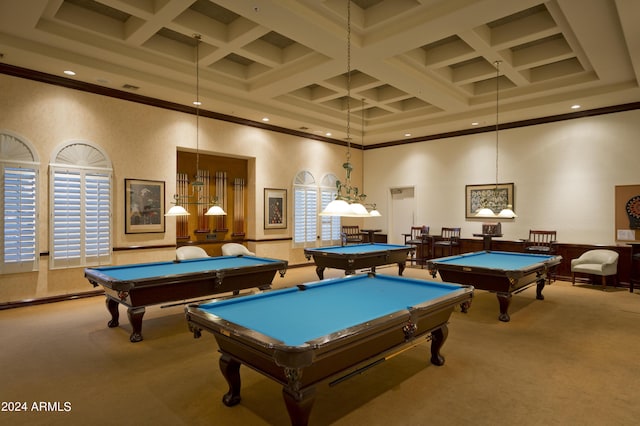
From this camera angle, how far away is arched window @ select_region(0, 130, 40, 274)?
17.1 ft

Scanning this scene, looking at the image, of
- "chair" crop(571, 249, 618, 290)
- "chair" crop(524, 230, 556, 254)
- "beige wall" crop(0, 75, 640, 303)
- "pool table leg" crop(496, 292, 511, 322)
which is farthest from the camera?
"chair" crop(524, 230, 556, 254)

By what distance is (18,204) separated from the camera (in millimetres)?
5312

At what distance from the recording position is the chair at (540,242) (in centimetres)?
722

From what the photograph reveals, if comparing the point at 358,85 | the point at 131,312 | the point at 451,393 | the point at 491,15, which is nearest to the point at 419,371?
the point at 451,393

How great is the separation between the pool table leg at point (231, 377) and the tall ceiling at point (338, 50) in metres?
3.44

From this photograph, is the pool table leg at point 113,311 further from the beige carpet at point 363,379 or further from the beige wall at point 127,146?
the beige wall at point 127,146

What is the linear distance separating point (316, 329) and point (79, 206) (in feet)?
17.0

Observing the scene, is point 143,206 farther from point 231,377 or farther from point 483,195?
point 483,195

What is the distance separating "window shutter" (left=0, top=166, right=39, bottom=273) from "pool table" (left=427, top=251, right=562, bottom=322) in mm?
5675

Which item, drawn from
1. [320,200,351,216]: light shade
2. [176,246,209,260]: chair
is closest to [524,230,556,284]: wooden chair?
[320,200,351,216]: light shade

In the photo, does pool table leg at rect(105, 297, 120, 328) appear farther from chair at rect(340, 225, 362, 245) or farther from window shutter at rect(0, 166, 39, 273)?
chair at rect(340, 225, 362, 245)

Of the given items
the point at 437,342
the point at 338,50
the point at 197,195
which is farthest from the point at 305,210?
the point at 437,342

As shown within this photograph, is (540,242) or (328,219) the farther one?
(328,219)

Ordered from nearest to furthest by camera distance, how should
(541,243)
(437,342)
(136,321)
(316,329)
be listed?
1. (316,329)
2. (437,342)
3. (136,321)
4. (541,243)
